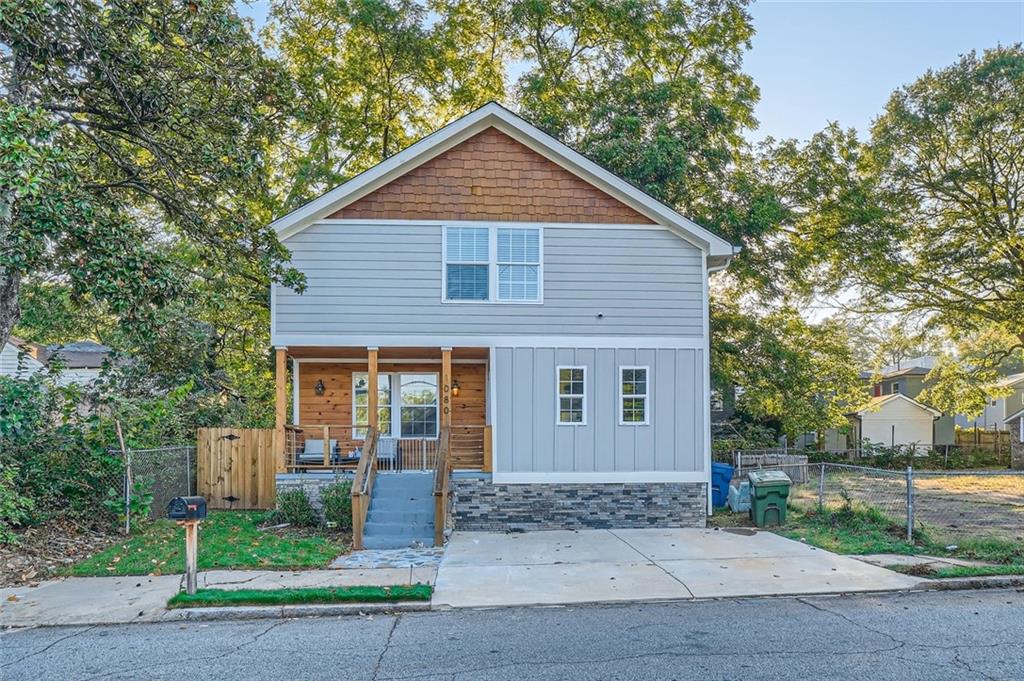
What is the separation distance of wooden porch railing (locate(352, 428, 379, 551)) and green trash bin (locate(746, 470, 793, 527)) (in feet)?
21.5

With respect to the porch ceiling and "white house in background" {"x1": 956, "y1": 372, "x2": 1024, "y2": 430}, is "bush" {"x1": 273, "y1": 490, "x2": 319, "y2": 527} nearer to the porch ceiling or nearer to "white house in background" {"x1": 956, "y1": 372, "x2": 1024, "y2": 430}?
the porch ceiling

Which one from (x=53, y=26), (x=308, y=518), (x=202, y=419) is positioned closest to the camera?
(x=53, y=26)

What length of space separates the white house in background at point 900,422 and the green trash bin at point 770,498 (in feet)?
73.2

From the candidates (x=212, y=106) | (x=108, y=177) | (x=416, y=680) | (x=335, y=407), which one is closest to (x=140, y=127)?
(x=212, y=106)

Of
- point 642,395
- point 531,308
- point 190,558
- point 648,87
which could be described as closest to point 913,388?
point 648,87

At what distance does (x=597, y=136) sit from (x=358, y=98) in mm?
8403

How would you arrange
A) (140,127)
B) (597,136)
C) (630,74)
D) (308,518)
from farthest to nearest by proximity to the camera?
1. (630,74)
2. (597,136)
3. (308,518)
4. (140,127)

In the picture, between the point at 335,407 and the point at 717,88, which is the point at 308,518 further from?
the point at 717,88

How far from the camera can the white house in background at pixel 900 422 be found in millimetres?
31062

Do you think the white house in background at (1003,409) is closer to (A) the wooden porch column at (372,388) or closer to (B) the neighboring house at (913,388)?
(B) the neighboring house at (913,388)

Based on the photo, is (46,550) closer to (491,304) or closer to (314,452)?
(314,452)

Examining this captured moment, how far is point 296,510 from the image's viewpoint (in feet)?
37.3

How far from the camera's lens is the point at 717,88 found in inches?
811

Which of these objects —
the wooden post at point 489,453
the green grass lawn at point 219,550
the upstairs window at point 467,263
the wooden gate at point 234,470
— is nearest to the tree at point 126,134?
the upstairs window at point 467,263
